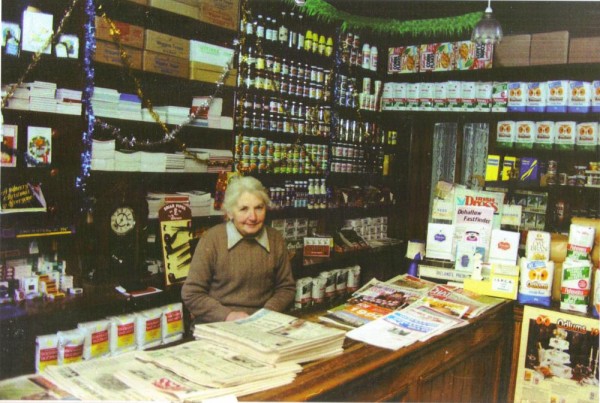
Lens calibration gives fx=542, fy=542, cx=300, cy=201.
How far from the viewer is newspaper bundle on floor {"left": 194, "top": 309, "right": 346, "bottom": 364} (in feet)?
5.16

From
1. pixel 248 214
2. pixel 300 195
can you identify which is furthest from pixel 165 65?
pixel 300 195

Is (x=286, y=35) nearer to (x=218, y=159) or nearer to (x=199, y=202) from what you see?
(x=218, y=159)

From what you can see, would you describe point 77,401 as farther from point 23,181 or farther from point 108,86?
point 108,86

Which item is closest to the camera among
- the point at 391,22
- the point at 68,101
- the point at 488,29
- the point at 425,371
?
the point at 425,371

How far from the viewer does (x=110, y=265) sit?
3223mm

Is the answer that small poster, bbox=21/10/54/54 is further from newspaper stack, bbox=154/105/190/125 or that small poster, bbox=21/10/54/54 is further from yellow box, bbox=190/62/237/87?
yellow box, bbox=190/62/237/87

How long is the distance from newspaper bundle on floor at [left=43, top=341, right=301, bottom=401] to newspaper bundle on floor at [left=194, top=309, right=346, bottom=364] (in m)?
0.03

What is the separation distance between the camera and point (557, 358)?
273cm

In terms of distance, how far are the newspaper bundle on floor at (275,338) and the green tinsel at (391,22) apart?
3.43 meters

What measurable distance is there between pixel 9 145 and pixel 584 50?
167 inches

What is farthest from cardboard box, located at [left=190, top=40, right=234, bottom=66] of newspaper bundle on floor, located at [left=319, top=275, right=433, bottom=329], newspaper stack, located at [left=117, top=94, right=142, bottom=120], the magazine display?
the magazine display

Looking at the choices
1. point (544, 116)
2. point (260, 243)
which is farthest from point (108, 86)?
point (544, 116)

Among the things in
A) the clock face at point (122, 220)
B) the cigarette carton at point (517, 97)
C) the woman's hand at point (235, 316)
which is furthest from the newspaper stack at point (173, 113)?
the cigarette carton at point (517, 97)

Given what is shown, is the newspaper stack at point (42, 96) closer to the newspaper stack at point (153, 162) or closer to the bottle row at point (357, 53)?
the newspaper stack at point (153, 162)
